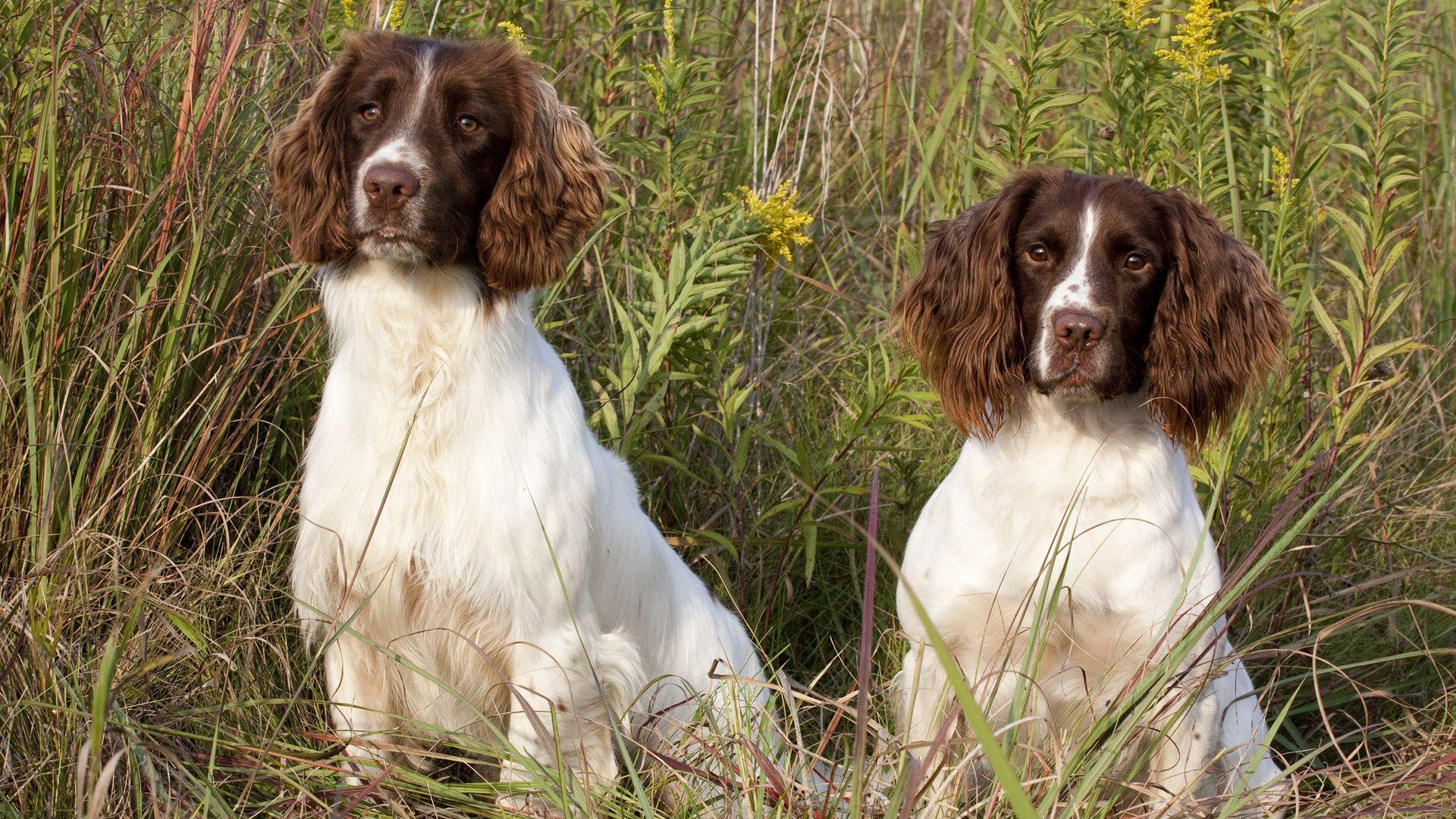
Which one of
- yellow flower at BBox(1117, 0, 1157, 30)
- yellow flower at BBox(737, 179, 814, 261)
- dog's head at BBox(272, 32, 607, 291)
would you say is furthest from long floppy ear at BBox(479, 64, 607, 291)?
yellow flower at BBox(1117, 0, 1157, 30)

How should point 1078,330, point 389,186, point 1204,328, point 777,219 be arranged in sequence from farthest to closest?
1. point 777,219
2. point 1204,328
3. point 1078,330
4. point 389,186

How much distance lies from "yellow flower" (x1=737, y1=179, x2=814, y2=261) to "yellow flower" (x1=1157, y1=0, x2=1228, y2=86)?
3.37 feet

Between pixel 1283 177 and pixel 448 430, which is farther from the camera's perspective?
pixel 1283 177

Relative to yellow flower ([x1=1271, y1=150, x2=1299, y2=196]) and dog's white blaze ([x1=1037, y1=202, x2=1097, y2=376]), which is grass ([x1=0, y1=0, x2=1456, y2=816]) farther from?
dog's white blaze ([x1=1037, y1=202, x2=1097, y2=376])

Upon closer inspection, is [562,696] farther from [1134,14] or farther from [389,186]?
[1134,14]

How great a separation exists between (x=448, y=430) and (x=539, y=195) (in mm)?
517

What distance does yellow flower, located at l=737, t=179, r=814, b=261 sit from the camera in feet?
12.5

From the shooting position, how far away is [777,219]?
384 cm

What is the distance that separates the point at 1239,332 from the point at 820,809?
1410 mm

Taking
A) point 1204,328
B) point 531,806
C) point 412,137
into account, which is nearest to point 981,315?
point 1204,328

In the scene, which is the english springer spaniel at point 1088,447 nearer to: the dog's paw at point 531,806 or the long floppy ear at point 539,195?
the dog's paw at point 531,806

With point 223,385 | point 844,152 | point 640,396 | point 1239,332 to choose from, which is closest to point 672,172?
point 640,396

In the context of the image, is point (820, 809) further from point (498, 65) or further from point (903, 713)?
point (498, 65)

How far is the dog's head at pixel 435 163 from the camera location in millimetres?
2779
